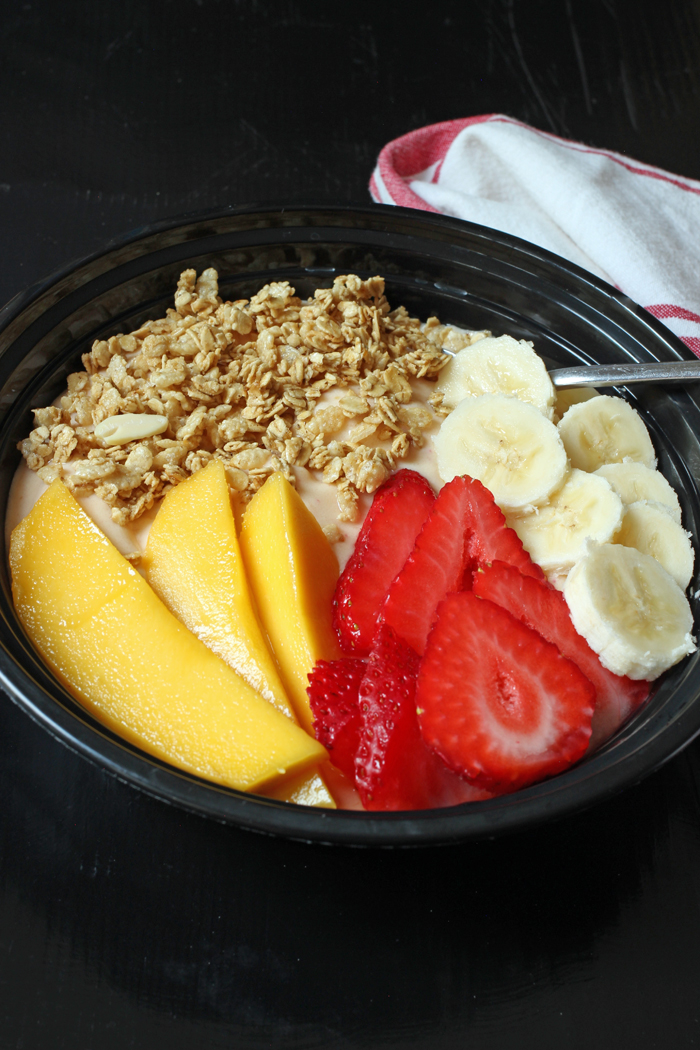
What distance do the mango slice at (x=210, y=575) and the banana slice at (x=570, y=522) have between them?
40 centimetres

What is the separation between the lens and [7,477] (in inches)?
46.6

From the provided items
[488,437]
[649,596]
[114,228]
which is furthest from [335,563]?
[114,228]

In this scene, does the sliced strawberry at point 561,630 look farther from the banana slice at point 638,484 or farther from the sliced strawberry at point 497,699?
the banana slice at point 638,484

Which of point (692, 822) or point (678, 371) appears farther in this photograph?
point (678, 371)

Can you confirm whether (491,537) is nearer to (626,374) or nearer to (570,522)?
(570,522)

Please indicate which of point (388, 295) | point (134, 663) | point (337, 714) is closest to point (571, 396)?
point (388, 295)

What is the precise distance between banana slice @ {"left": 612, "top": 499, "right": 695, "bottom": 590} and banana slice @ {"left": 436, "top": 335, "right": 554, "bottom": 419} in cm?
22

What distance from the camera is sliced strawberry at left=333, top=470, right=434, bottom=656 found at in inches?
41.6

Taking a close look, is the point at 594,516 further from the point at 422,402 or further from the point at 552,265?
the point at 552,265

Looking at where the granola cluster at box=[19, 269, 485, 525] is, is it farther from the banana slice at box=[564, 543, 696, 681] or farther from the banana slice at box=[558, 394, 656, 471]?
the banana slice at box=[564, 543, 696, 681]

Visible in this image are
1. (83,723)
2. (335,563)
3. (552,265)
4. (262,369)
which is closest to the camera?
(83,723)

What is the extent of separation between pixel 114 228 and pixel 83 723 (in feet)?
3.67

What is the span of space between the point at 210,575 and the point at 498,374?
1.90ft

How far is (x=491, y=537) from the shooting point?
1.07 meters
